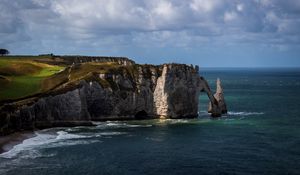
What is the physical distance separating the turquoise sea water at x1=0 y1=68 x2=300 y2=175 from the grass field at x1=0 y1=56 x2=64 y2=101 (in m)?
14.1

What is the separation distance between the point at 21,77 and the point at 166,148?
2269 inches

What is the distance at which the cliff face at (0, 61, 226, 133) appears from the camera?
109875mm

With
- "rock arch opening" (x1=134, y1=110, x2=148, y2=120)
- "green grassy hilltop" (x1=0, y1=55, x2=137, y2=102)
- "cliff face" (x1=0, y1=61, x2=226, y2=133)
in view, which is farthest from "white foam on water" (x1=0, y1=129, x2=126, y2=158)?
"rock arch opening" (x1=134, y1=110, x2=148, y2=120)

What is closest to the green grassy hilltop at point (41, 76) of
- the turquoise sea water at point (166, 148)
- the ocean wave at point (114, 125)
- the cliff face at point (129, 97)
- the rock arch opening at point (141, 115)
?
the cliff face at point (129, 97)

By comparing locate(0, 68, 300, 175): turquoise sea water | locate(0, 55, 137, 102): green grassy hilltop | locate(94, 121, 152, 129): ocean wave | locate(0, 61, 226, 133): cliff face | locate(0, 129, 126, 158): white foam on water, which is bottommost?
locate(0, 68, 300, 175): turquoise sea water

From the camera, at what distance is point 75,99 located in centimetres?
11088

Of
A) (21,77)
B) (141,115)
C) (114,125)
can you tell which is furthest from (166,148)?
(21,77)

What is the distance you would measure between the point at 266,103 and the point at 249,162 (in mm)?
94396

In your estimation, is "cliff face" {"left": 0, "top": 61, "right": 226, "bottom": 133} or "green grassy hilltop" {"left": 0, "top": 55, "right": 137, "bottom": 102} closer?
"cliff face" {"left": 0, "top": 61, "right": 226, "bottom": 133}

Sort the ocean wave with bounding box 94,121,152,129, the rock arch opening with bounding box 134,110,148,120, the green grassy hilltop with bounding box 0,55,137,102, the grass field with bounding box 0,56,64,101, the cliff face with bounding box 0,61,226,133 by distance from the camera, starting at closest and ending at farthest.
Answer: the cliff face with bounding box 0,61,226,133 < the ocean wave with bounding box 94,121,152,129 < the grass field with bounding box 0,56,64,101 < the green grassy hilltop with bounding box 0,55,137,102 < the rock arch opening with bounding box 134,110,148,120

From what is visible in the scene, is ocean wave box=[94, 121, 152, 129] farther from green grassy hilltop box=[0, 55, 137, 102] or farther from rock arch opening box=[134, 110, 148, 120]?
green grassy hilltop box=[0, 55, 137, 102]

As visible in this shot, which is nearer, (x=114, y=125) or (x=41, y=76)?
(x=114, y=125)

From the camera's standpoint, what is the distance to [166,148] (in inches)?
3425

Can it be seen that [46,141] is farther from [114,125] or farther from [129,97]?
[129,97]
